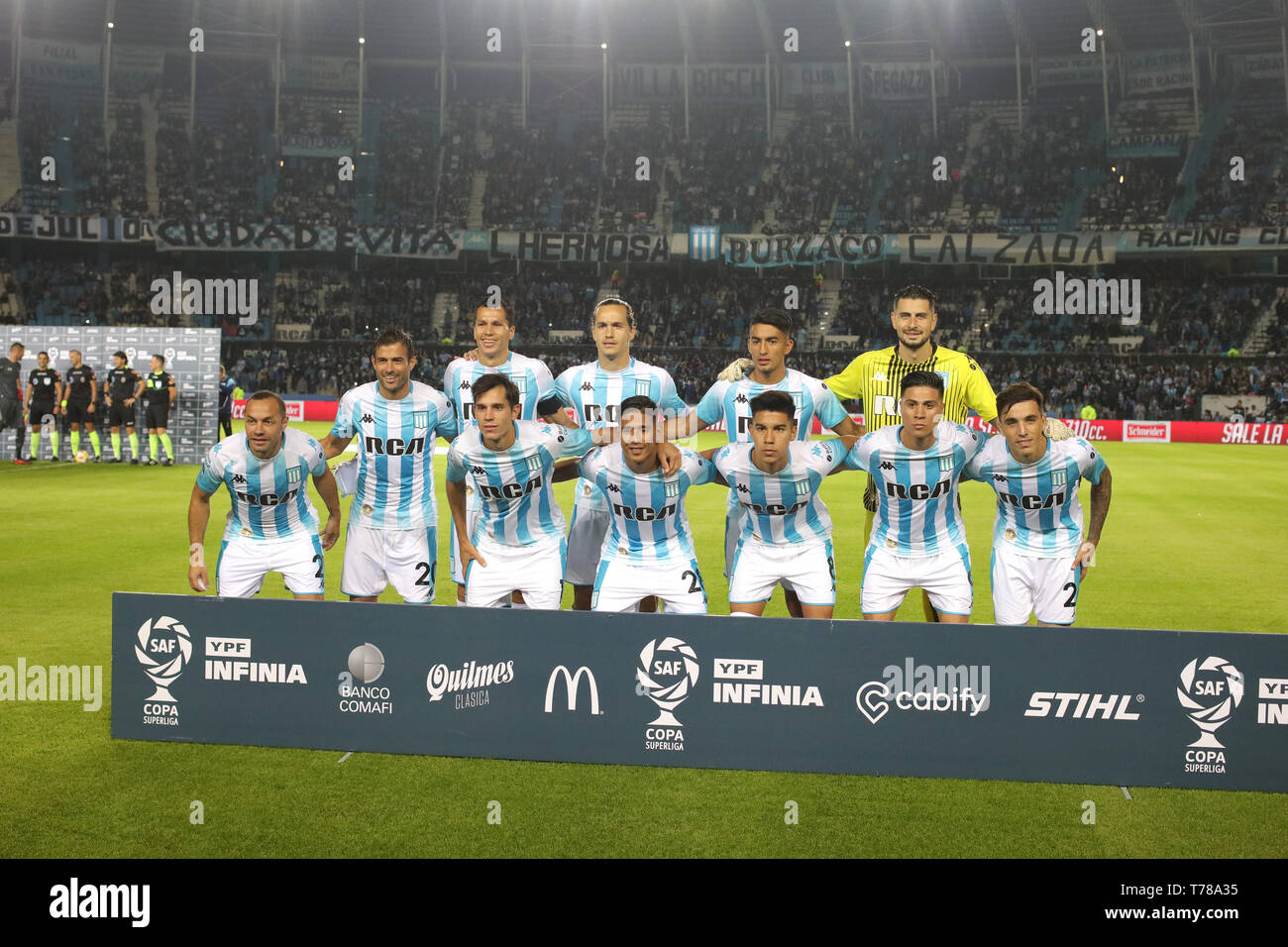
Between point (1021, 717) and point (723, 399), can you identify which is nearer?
point (1021, 717)

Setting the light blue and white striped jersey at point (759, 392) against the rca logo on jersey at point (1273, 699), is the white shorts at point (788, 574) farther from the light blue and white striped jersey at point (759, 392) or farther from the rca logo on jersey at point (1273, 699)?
the rca logo on jersey at point (1273, 699)

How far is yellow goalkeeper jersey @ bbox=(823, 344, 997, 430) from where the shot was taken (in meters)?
7.17

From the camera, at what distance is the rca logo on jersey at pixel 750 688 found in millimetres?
5609

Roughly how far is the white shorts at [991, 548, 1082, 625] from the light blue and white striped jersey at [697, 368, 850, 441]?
1.40m

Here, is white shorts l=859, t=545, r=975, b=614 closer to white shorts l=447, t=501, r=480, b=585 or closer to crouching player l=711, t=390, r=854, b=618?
crouching player l=711, t=390, r=854, b=618

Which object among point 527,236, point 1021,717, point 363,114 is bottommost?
point 1021,717

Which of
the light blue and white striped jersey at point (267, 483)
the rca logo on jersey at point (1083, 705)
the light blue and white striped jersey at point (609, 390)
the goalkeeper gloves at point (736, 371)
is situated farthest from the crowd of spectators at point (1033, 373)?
the rca logo on jersey at point (1083, 705)

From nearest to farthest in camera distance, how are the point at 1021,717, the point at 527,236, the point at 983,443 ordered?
the point at 1021,717, the point at 983,443, the point at 527,236

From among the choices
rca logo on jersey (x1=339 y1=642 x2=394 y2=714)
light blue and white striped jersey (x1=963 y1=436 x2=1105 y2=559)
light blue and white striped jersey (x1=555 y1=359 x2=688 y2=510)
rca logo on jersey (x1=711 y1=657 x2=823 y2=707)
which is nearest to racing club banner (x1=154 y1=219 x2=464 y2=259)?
light blue and white striped jersey (x1=555 y1=359 x2=688 y2=510)

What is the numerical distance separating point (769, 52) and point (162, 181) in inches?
936

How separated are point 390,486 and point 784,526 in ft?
8.69
